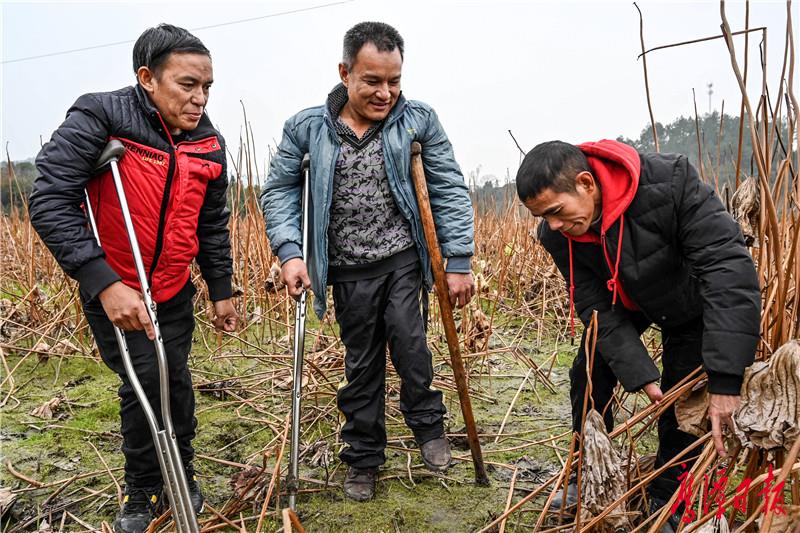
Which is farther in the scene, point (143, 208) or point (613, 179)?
point (143, 208)

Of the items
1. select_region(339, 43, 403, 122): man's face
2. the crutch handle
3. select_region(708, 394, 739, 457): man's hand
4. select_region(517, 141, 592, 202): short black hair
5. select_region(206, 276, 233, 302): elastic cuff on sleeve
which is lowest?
select_region(708, 394, 739, 457): man's hand

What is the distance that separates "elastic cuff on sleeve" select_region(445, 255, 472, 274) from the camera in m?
2.16

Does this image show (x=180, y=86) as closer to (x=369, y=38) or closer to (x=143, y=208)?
(x=143, y=208)

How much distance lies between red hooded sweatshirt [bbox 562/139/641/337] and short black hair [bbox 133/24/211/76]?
1269mm

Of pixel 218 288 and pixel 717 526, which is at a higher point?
pixel 218 288

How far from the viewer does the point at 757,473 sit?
136 centimetres

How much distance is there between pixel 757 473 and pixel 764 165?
72cm

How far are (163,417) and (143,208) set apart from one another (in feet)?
2.31

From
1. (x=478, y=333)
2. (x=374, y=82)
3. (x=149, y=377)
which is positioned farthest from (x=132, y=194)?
(x=478, y=333)

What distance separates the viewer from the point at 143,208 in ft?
6.07

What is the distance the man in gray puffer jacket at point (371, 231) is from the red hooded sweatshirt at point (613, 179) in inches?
24.0

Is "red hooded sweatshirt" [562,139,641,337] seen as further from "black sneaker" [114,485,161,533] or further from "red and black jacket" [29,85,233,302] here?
"black sneaker" [114,485,161,533]

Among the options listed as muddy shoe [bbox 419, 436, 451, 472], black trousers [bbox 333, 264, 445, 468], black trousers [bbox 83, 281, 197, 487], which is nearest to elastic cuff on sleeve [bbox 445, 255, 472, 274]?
black trousers [bbox 333, 264, 445, 468]

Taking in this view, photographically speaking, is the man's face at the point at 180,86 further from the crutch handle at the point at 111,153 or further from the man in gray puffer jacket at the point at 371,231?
the man in gray puffer jacket at the point at 371,231
